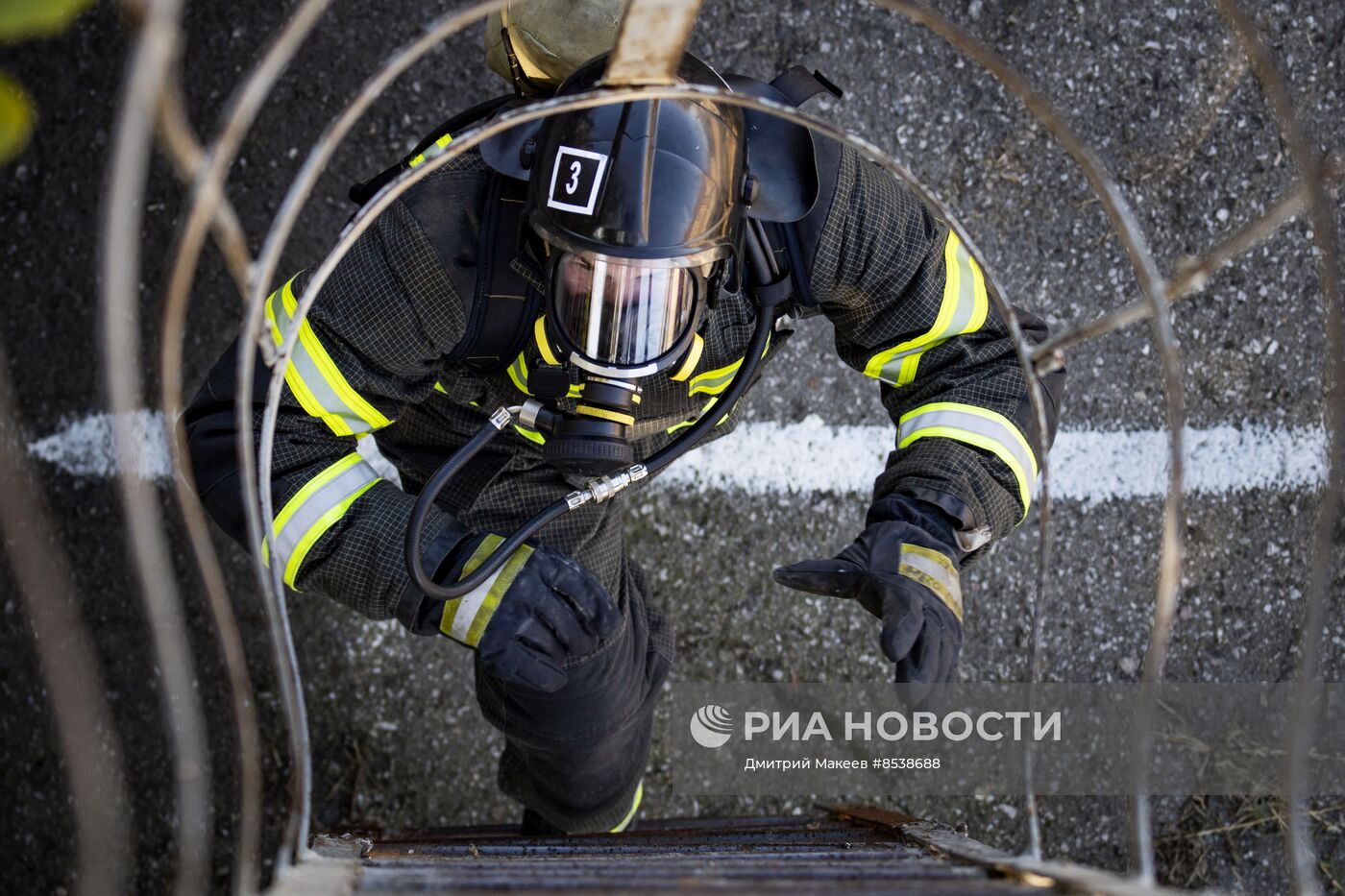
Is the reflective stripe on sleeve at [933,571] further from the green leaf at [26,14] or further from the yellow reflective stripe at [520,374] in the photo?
the green leaf at [26,14]

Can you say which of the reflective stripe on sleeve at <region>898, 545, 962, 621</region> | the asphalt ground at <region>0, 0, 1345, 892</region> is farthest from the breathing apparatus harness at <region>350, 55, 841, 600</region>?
the asphalt ground at <region>0, 0, 1345, 892</region>

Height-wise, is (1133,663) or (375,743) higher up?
(1133,663)

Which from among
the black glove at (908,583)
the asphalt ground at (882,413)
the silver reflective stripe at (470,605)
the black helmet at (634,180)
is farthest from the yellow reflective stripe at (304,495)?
the asphalt ground at (882,413)

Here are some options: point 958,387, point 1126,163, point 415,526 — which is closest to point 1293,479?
point 1126,163

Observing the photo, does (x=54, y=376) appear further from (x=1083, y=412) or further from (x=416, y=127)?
(x=1083, y=412)

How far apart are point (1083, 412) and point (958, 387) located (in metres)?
1.02

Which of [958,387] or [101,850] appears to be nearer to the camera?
[958,387]

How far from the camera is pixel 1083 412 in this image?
299 cm

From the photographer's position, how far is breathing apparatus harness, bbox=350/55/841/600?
1.77 meters

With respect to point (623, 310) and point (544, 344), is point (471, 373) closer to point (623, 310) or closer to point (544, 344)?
point (544, 344)

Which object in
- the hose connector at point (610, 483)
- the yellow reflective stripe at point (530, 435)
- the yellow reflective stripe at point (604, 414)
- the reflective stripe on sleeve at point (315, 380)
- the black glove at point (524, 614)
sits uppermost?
the yellow reflective stripe at point (530, 435)

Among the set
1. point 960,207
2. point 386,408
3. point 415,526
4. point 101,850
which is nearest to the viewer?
point 415,526

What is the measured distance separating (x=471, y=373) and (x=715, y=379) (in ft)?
1.65

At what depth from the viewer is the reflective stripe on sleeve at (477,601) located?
77.6 inches
